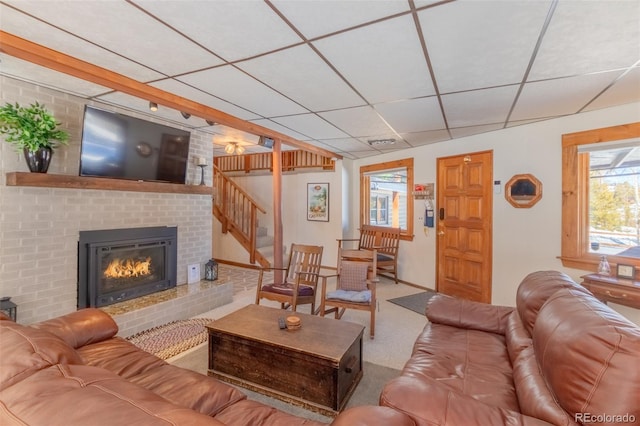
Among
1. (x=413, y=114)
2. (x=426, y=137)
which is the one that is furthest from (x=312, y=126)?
(x=426, y=137)

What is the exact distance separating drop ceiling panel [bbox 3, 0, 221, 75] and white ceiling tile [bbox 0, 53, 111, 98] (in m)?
0.59

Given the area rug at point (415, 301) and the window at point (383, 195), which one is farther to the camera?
the window at point (383, 195)

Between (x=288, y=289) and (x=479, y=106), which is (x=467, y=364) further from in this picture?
(x=479, y=106)

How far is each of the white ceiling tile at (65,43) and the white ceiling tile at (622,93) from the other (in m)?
3.75

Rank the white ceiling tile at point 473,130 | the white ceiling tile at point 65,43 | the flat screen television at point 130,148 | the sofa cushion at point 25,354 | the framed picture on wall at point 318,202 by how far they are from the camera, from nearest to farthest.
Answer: the sofa cushion at point 25,354 < the white ceiling tile at point 65,43 < the flat screen television at point 130,148 < the white ceiling tile at point 473,130 < the framed picture on wall at point 318,202

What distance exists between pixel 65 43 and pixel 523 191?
4.73 metres

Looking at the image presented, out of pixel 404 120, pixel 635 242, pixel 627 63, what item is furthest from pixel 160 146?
pixel 635 242

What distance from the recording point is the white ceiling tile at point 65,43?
5.60 feet

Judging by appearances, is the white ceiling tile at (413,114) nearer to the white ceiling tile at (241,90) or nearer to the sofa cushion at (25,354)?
the white ceiling tile at (241,90)

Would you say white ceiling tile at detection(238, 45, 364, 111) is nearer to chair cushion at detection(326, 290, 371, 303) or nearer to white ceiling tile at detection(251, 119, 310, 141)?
white ceiling tile at detection(251, 119, 310, 141)

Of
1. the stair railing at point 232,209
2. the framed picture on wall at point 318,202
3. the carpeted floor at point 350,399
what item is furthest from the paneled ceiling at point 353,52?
the stair railing at point 232,209

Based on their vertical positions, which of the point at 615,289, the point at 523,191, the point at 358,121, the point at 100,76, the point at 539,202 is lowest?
the point at 615,289

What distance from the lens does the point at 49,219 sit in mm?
2777

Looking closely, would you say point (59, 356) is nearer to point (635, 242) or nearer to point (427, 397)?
point (427, 397)
